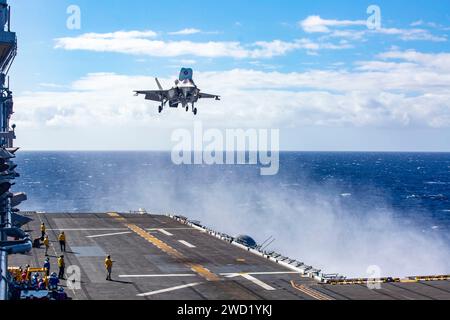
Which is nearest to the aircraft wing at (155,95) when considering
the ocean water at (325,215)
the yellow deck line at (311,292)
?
the yellow deck line at (311,292)

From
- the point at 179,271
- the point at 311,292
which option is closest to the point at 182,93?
the point at 179,271

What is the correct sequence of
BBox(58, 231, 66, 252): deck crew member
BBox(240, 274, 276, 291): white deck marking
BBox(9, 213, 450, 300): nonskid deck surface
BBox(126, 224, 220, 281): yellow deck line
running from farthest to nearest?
BBox(58, 231, 66, 252): deck crew member
BBox(126, 224, 220, 281): yellow deck line
BBox(240, 274, 276, 291): white deck marking
BBox(9, 213, 450, 300): nonskid deck surface

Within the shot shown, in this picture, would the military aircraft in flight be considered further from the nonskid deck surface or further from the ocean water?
the ocean water

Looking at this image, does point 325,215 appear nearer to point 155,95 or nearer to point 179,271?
point 155,95

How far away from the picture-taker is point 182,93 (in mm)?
46562

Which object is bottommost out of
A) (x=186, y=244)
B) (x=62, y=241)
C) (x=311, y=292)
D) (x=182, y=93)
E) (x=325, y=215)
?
(x=325, y=215)

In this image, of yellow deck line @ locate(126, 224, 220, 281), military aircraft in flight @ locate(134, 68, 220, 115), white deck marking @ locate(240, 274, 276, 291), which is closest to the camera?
white deck marking @ locate(240, 274, 276, 291)

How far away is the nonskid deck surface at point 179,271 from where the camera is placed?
36.4 m

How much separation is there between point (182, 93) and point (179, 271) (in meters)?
13.8

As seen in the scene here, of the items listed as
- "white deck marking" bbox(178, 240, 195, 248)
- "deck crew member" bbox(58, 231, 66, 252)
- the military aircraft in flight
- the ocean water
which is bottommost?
the ocean water

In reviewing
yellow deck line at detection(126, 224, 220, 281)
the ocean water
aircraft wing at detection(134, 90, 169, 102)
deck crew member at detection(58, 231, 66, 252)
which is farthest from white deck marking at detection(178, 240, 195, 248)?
the ocean water

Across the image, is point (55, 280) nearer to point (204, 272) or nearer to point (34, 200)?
point (204, 272)

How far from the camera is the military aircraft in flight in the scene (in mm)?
46031
